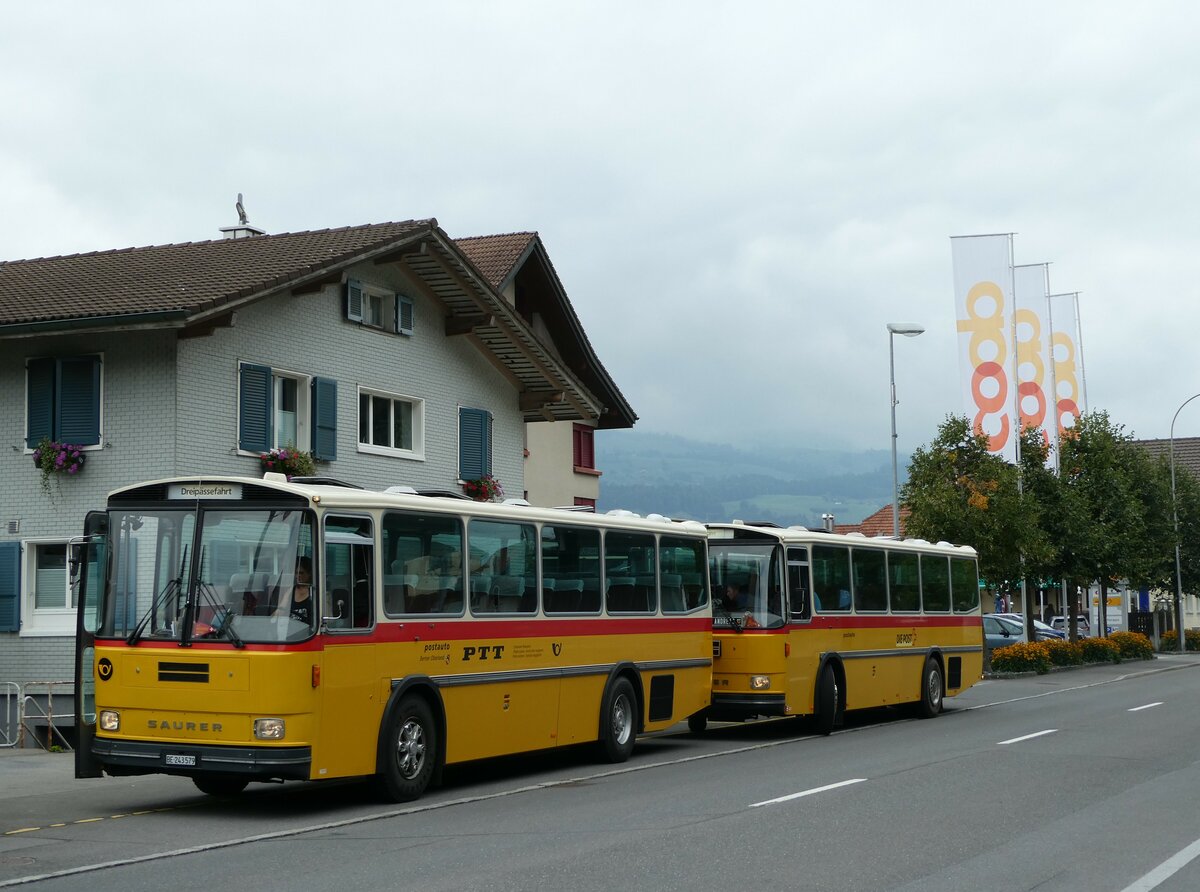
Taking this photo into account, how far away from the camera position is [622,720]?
59.0 ft

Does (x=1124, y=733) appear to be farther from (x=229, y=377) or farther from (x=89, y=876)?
(x=89, y=876)

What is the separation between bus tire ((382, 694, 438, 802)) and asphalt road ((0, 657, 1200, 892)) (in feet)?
0.72

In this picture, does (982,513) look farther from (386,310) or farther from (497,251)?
(386,310)

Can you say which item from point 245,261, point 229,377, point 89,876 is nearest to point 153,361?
point 229,377

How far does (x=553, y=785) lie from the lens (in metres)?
15.3

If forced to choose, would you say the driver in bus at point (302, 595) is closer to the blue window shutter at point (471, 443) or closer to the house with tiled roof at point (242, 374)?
the house with tiled roof at point (242, 374)

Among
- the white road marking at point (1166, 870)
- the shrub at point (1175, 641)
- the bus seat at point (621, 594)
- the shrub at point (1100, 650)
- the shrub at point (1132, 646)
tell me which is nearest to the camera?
the white road marking at point (1166, 870)

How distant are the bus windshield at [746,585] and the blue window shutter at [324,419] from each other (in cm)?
653

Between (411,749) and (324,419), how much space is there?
36.3ft

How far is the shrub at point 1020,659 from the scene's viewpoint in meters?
39.9

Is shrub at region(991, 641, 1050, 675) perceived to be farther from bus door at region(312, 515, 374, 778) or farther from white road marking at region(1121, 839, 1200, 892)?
white road marking at region(1121, 839, 1200, 892)

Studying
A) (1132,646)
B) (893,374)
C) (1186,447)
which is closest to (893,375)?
(893,374)

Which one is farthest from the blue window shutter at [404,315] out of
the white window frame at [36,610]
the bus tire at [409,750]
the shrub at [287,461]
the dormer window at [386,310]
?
the bus tire at [409,750]

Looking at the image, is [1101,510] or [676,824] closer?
[676,824]
